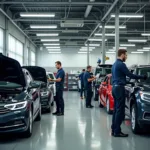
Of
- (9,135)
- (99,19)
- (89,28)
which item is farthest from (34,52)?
(9,135)

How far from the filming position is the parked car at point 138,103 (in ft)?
17.2

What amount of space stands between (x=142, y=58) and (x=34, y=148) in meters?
27.9

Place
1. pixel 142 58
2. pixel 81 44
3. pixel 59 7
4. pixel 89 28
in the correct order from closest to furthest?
pixel 59 7 < pixel 89 28 < pixel 81 44 < pixel 142 58

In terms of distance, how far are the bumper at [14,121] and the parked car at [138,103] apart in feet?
7.18

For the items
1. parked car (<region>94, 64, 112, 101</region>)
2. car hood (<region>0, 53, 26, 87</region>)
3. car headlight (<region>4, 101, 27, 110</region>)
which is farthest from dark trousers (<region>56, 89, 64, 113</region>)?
parked car (<region>94, 64, 112, 101</region>)

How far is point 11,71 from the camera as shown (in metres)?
5.95

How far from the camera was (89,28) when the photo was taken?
19844 millimetres

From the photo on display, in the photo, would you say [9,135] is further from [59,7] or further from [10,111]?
[59,7]

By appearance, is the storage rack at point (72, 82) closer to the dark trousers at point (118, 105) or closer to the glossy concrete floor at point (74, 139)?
the glossy concrete floor at point (74, 139)

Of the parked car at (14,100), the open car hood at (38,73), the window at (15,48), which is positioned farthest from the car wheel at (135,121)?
the window at (15,48)

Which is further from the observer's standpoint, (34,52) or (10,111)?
(34,52)

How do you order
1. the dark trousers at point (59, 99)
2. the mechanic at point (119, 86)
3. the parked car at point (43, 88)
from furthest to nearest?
the parked car at point (43, 88) → the dark trousers at point (59, 99) → the mechanic at point (119, 86)

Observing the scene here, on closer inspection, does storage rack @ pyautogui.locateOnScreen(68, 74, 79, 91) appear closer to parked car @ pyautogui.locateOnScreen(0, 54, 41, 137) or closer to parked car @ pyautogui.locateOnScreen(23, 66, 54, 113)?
parked car @ pyautogui.locateOnScreen(23, 66, 54, 113)

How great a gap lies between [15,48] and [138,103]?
14.4m
